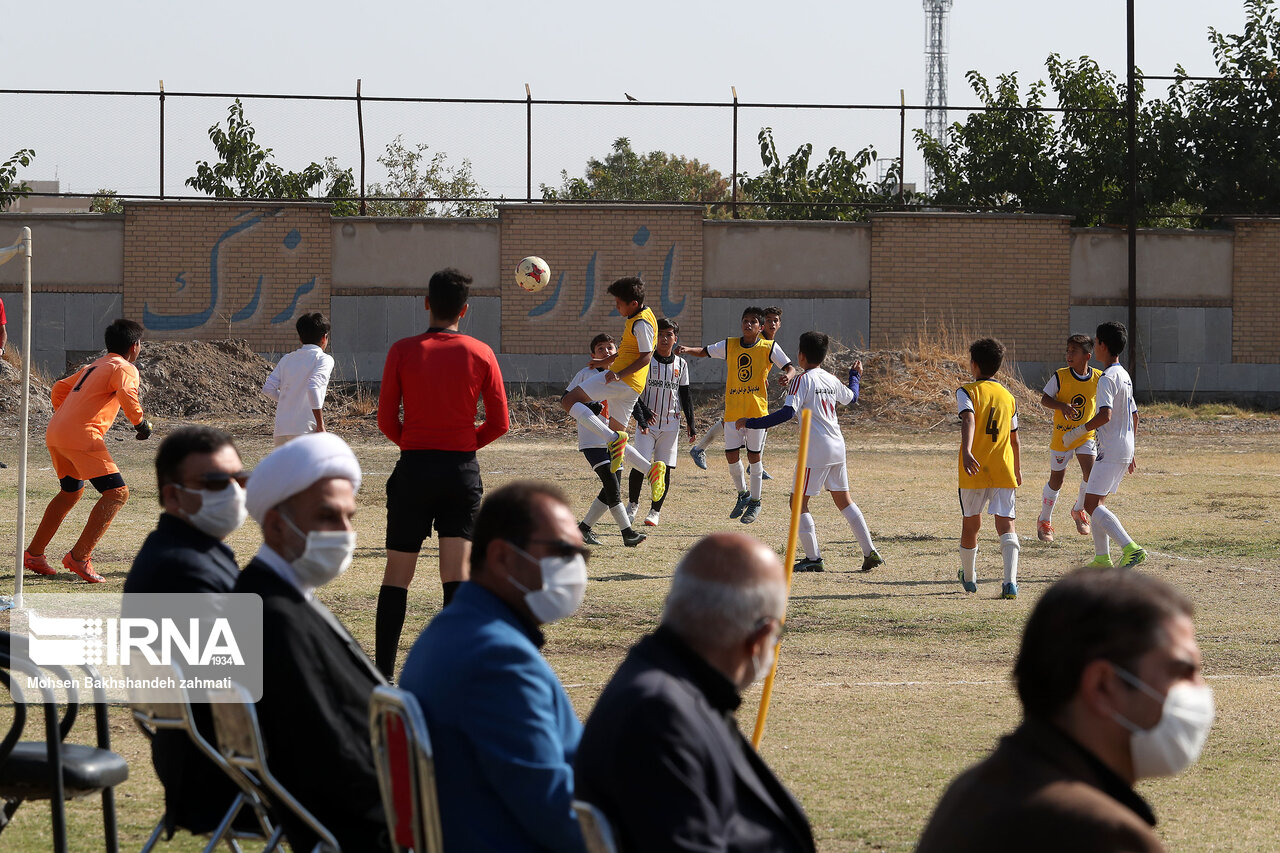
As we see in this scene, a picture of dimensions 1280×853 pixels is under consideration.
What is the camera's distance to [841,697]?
7.57m

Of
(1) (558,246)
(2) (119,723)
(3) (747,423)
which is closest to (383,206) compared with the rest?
(1) (558,246)

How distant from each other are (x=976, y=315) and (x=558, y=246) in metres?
9.42

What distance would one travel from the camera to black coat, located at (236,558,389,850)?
11.7 feet

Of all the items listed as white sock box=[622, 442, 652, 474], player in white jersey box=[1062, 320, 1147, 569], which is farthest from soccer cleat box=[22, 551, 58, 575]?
player in white jersey box=[1062, 320, 1147, 569]

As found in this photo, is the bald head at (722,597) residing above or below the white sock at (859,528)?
above

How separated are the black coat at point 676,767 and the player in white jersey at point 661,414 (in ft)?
37.4

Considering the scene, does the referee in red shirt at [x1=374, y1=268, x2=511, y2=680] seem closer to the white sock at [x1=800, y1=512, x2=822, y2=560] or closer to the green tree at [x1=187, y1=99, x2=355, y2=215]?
the white sock at [x1=800, y1=512, x2=822, y2=560]

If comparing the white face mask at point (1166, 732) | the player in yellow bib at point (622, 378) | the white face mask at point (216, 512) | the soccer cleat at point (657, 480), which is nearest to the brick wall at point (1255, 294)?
the soccer cleat at point (657, 480)

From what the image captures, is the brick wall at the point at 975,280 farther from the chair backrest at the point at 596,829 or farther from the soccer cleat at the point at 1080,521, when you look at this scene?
the chair backrest at the point at 596,829

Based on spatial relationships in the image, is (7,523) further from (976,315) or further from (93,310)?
(976,315)

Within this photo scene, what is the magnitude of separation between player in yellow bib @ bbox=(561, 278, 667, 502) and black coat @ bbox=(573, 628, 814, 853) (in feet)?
30.6

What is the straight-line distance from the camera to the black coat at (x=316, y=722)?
3.56 meters

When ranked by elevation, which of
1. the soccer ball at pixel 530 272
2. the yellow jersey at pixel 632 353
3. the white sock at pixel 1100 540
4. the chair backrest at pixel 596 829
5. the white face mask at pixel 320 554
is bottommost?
the white sock at pixel 1100 540

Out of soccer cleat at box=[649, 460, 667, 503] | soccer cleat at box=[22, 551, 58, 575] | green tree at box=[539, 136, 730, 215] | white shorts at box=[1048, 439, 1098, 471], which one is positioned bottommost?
Answer: soccer cleat at box=[22, 551, 58, 575]
